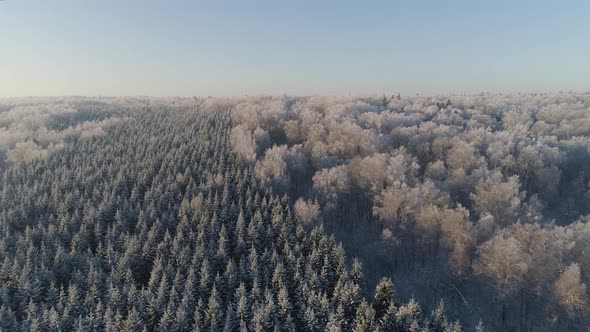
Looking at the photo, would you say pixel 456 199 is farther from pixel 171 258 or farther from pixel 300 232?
pixel 171 258

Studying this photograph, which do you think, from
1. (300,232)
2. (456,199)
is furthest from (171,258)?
(456,199)

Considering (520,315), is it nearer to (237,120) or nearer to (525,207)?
(525,207)

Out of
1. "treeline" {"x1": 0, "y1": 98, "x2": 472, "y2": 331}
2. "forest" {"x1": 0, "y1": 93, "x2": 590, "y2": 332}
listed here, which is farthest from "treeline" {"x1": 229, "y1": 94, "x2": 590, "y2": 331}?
"treeline" {"x1": 0, "y1": 98, "x2": 472, "y2": 331}

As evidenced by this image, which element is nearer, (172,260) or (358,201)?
(172,260)

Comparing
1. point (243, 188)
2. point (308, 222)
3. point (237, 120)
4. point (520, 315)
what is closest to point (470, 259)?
point (520, 315)

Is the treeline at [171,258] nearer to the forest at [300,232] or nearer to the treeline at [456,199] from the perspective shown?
the forest at [300,232]

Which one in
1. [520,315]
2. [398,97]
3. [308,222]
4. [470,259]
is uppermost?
[398,97]

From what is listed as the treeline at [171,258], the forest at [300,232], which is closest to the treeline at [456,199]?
the forest at [300,232]
